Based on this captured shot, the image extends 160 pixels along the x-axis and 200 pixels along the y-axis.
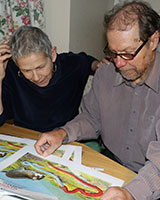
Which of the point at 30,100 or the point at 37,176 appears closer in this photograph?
the point at 37,176

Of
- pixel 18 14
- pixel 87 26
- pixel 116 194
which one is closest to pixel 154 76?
pixel 116 194

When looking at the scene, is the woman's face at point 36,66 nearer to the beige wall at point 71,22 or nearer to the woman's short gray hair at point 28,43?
the woman's short gray hair at point 28,43

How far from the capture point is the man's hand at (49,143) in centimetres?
112

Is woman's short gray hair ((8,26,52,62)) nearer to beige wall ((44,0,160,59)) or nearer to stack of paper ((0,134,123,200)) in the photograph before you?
stack of paper ((0,134,123,200))

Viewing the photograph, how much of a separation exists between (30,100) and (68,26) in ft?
3.16

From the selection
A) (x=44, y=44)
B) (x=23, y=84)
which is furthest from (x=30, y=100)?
(x=44, y=44)

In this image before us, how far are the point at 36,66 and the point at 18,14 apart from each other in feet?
3.01

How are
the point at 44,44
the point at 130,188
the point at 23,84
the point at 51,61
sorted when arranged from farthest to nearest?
the point at 23,84 < the point at 51,61 < the point at 44,44 < the point at 130,188

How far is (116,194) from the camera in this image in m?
0.81

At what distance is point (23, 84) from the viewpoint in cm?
163

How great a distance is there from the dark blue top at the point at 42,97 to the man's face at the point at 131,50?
62 centimetres

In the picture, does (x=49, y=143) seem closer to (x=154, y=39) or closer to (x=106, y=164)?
(x=106, y=164)

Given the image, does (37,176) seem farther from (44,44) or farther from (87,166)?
(44,44)

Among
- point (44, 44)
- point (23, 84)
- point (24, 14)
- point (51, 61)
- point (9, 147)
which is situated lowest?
point (9, 147)
